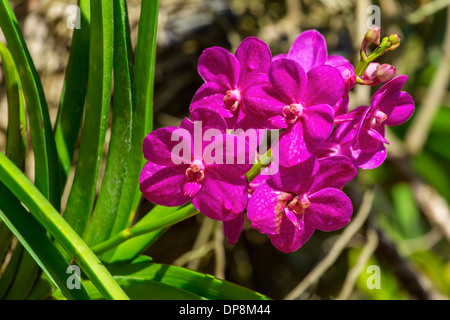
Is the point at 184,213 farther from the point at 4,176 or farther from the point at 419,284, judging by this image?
the point at 419,284

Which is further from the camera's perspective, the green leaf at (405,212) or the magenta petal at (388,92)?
the green leaf at (405,212)

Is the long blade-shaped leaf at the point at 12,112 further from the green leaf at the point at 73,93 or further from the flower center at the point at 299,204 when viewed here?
the flower center at the point at 299,204

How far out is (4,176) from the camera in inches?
18.4

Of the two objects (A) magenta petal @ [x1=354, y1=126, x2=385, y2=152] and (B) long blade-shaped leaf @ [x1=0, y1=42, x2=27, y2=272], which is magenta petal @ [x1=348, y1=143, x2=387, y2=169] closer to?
(A) magenta petal @ [x1=354, y1=126, x2=385, y2=152]

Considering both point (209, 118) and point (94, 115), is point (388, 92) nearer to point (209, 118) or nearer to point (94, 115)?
point (209, 118)

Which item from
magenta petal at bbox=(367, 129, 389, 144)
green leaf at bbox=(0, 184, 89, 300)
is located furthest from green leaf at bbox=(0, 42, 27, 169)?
magenta petal at bbox=(367, 129, 389, 144)

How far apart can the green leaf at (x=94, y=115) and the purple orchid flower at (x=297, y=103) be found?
0.19m

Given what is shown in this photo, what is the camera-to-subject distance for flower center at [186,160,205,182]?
484 millimetres

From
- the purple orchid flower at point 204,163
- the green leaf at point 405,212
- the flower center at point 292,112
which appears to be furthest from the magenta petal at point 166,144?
A: the green leaf at point 405,212

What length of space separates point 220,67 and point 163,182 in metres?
0.14

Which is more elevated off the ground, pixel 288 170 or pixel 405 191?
pixel 288 170

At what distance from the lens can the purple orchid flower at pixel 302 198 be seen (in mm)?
485
